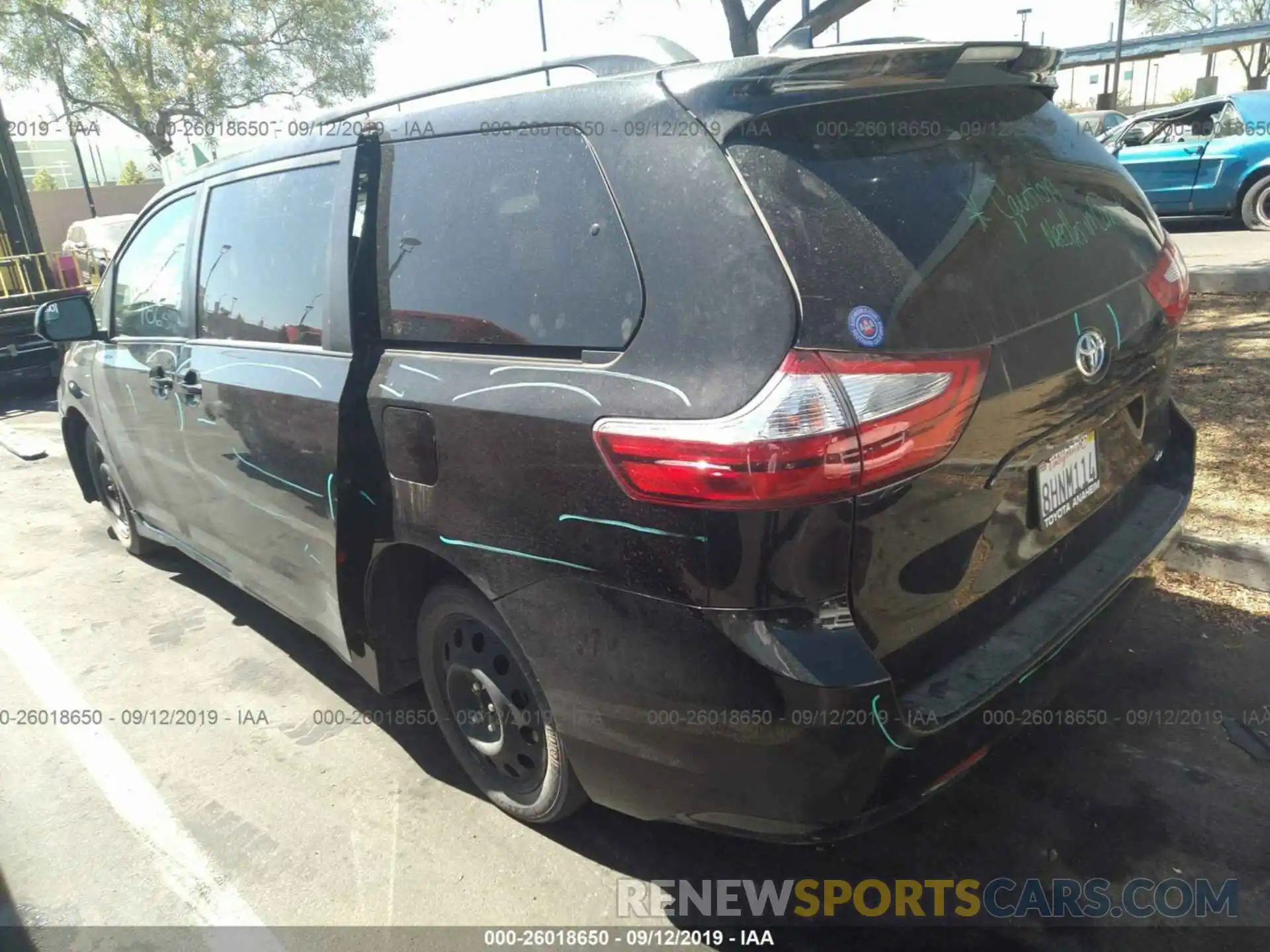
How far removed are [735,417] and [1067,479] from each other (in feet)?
→ 3.39

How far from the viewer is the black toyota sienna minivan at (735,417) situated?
175cm

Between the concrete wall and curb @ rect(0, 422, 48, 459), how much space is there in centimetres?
2806

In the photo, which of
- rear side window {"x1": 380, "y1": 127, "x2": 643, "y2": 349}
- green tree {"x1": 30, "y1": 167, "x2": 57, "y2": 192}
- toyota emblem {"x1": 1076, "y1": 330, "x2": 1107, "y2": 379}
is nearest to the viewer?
rear side window {"x1": 380, "y1": 127, "x2": 643, "y2": 349}

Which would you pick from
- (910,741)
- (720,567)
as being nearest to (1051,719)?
(910,741)

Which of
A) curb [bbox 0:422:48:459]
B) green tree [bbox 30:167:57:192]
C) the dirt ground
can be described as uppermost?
green tree [bbox 30:167:57:192]

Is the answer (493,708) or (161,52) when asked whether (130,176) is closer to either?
(161,52)

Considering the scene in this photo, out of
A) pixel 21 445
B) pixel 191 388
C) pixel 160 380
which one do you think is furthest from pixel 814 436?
pixel 21 445

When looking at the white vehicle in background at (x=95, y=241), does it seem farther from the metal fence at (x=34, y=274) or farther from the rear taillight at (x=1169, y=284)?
the rear taillight at (x=1169, y=284)

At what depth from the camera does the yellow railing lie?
1112 cm

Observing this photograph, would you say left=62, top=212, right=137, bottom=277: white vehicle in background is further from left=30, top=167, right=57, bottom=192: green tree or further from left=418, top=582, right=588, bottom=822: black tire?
left=30, top=167, right=57, bottom=192: green tree

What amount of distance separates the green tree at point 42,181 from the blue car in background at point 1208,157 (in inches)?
1550

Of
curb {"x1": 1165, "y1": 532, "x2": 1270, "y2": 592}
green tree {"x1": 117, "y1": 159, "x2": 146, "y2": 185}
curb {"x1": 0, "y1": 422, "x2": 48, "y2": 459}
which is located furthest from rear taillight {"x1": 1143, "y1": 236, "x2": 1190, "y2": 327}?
green tree {"x1": 117, "y1": 159, "x2": 146, "y2": 185}

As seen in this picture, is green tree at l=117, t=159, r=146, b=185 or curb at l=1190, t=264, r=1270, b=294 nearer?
curb at l=1190, t=264, r=1270, b=294

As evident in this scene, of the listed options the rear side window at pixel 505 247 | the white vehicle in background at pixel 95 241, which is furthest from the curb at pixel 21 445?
the white vehicle in background at pixel 95 241
